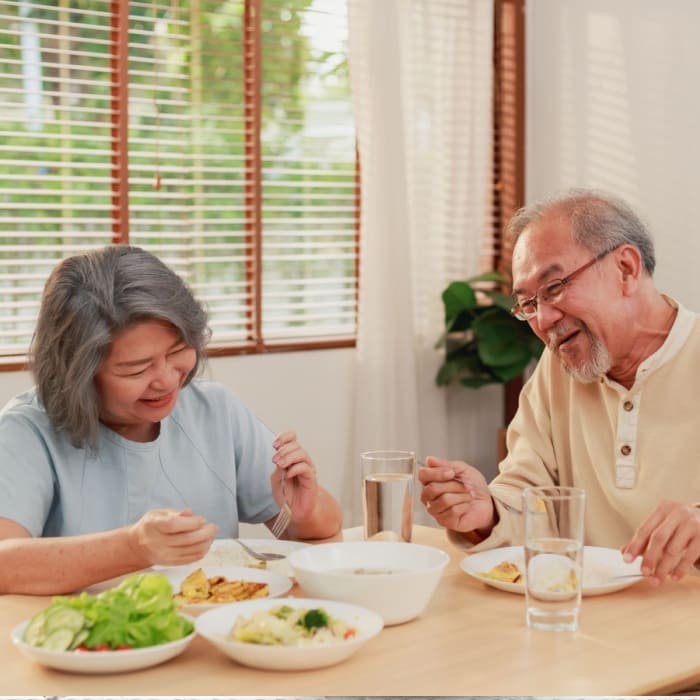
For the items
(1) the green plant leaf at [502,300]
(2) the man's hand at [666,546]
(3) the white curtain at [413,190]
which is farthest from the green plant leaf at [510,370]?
(2) the man's hand at [666,546]

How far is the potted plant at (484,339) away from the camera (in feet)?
14.9

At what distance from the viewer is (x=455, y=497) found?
202cm

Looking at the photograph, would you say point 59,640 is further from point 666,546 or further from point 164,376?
point 666,546

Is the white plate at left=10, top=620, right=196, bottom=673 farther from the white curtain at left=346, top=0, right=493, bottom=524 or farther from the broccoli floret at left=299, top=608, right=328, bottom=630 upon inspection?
the white curtain at left=346, top=0, right=493, bottom=524

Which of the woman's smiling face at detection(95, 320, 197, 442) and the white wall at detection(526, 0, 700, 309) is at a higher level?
the white wall at detection(526, 0, 700, 309)

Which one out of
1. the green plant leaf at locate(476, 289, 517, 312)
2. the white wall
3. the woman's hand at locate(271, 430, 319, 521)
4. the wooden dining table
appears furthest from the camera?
the green plant leaf at locate(476, 289, 517, 312)

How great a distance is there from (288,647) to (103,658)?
0.70 feet

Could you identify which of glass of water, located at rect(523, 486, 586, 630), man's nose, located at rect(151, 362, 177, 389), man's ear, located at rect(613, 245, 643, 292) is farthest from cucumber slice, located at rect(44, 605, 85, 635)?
man's ear, located at rect(613, 245, 643, 292)

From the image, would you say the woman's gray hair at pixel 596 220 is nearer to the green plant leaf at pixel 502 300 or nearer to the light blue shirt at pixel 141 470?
the light blue shirt at pixel 141 470

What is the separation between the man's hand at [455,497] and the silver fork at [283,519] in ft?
0.81

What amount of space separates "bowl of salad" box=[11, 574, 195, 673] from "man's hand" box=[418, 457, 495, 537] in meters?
0.66

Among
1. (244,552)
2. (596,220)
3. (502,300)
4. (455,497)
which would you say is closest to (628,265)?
(596,220)

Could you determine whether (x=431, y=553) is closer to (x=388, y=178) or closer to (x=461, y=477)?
(x=461, y=477)

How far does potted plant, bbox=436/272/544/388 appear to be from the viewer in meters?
4.54
